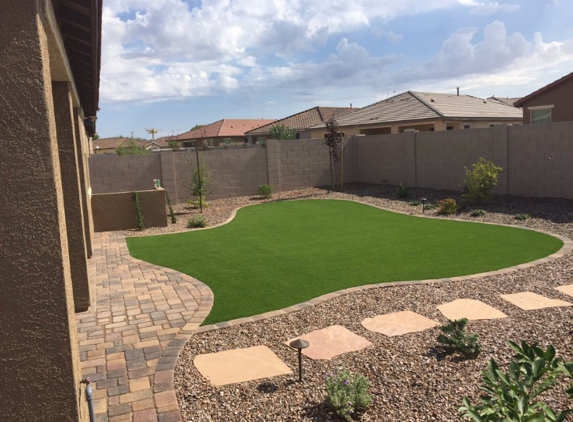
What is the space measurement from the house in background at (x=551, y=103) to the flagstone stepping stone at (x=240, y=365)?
21.6 m

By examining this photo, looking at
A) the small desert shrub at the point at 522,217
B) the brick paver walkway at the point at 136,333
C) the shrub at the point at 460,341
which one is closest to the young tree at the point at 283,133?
the small desert shrub at the point at 522,217

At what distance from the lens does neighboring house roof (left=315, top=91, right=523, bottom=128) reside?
27.7 meters

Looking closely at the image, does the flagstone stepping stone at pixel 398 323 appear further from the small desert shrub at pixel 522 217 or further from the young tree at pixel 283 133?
the young tree at pixel 283 133

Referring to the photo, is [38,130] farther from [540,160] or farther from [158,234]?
[540,160]

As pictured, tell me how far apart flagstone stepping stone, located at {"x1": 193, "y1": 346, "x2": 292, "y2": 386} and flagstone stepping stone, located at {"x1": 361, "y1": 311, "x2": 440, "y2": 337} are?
1.33 meters

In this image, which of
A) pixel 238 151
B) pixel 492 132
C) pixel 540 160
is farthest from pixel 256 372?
pixel 238 151

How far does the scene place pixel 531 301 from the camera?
640 cm

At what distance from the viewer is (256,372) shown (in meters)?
4.71

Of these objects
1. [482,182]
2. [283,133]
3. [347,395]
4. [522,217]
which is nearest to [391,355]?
[347,395]

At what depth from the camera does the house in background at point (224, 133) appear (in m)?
55.2

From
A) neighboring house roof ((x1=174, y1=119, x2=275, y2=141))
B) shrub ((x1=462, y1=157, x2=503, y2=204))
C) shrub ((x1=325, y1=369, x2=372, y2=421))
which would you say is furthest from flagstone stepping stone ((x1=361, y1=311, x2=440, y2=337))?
neighboring house roof ((x1=174, y1=119, x2=275, y2=141))

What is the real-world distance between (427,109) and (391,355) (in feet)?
82.5

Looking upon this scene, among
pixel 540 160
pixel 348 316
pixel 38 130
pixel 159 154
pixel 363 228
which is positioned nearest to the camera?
pixel 38 130

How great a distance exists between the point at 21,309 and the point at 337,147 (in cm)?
Result: 1880
